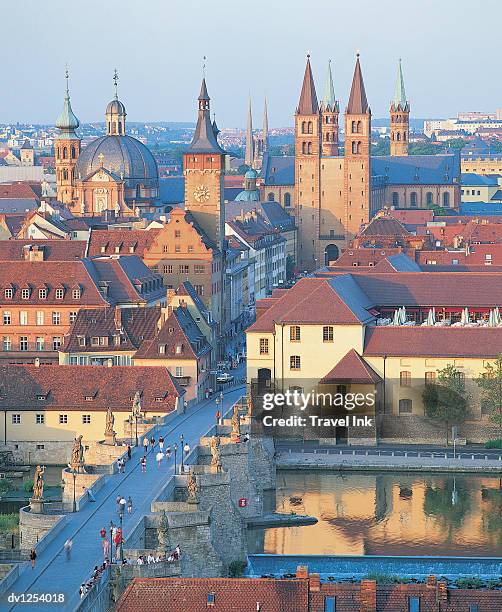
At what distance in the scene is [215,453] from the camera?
69.4 m

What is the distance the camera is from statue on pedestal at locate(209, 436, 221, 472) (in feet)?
224

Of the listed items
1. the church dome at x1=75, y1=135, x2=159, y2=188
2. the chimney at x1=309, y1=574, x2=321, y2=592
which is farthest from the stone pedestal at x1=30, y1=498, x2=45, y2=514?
the church dome at x1=75, y1=135, x2=159, y2=188

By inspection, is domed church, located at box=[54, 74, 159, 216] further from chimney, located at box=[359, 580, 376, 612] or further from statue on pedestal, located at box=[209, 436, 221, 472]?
chimney, located at box=[359, 580, 376, 612]

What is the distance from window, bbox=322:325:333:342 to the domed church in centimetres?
7261

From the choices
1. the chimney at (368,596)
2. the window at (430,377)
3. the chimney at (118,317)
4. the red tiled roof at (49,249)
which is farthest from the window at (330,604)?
the red tiled roof at (49,249)

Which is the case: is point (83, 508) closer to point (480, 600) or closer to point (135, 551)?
point (135, 551)

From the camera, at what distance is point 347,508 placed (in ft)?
255

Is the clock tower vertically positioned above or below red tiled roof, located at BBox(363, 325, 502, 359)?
above

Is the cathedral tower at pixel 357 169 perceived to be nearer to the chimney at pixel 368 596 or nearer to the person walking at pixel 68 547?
the person walking at pixel 68 547

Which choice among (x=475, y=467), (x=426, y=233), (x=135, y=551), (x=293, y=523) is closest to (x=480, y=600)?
(x=135, y=551)

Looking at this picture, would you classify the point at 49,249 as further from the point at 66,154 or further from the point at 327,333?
A: the point at 66,154

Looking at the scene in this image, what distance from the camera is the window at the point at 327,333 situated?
94562mm

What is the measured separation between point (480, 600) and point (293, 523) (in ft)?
92.9

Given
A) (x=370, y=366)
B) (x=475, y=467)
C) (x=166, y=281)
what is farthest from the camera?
(x=166, y=281)
